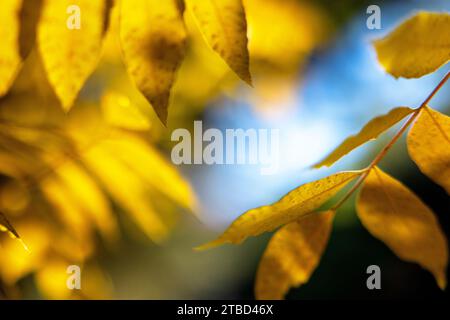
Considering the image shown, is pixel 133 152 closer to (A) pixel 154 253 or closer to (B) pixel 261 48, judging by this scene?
(B) pixel 261 48

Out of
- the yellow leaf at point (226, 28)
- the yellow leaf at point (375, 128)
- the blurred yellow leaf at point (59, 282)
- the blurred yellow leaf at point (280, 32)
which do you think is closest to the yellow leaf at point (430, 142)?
the yellow leaf at point (375, 128)

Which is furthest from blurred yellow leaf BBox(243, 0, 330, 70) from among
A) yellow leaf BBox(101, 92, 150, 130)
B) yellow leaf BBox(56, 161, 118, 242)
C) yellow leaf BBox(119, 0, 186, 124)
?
yellow leaf BBox(119, 0, 186, 124)

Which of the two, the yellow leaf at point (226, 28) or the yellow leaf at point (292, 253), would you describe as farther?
the yellow leaf at point (292, 253)

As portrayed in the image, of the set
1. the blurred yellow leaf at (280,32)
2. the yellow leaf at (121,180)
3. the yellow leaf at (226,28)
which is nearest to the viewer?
the yellow leaf at (226,28)

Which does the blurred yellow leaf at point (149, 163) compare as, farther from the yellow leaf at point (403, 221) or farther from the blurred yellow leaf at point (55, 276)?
the yellow leaf at point (403, 221)

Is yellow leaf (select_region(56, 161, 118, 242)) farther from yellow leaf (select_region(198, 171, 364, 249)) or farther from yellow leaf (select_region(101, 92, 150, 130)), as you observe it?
yellow leaf (select_region(198, 171, 364, 249))

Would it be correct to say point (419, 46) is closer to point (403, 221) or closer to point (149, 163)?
point (403, 221)

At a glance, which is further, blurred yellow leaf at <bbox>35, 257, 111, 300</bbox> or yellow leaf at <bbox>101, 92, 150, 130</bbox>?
blurred yellow leaf at <bbox>35, 257, 111, 300</bbox>


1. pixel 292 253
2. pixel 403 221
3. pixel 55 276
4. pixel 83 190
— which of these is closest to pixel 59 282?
pixel 55 276
